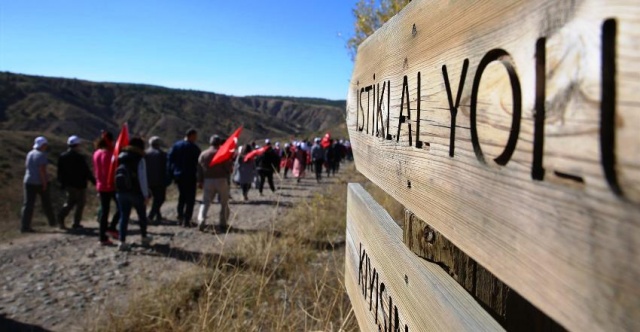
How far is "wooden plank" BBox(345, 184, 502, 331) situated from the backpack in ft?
17.9

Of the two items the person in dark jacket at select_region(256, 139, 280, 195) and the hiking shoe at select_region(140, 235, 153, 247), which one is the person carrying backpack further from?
the person in dark jacket at select_region(256, 139, 280, 195)

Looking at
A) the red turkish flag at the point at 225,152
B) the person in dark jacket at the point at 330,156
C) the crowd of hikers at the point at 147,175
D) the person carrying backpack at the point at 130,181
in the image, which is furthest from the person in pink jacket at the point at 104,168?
the person in dark jacket at the point at 330,156

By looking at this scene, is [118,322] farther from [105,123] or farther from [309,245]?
[105,123]

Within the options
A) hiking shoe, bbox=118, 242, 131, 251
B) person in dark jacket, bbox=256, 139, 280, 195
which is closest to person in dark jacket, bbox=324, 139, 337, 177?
person in dark jacket, bbox=256, 139, 280, 195

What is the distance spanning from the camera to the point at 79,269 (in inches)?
241

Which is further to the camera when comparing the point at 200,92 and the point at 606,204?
the point at 200,92

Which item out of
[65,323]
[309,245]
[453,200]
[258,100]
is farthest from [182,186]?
[258,100]

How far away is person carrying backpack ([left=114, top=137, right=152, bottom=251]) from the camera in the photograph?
21.7 ft

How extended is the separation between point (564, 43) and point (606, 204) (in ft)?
0.64

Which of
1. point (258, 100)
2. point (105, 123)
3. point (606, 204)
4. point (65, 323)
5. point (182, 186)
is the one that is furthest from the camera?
point (258, 100)

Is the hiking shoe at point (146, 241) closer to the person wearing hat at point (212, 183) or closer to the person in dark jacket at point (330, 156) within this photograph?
the person wearing hat at point (212, 183)

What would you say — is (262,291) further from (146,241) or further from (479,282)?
(146,241)

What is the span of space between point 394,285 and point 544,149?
0.73 meters

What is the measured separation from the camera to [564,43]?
21.0 inches
